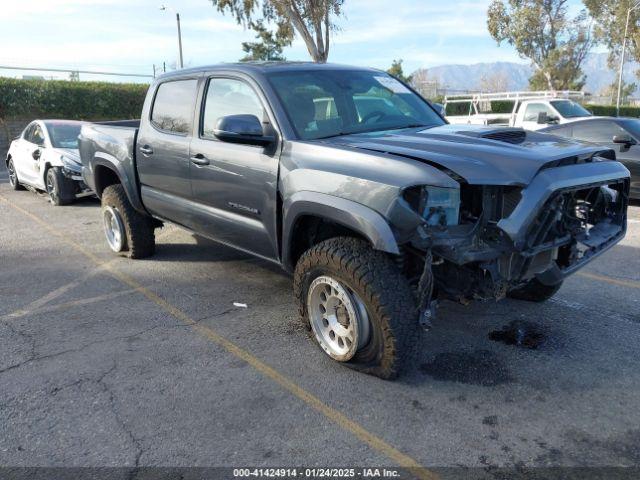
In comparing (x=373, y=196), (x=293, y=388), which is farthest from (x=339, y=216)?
(x=293, y=388)

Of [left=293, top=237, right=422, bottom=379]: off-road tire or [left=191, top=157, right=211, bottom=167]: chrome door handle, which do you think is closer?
[left=293, top=237, right=422, bottom=379]: off-road tire

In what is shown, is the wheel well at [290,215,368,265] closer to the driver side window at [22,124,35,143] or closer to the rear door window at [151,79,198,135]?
the rear door window at [151,79,198,135]

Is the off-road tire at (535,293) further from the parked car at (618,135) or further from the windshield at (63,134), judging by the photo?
the windshield at (63,134)

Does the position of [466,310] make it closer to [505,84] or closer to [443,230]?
[443,230]

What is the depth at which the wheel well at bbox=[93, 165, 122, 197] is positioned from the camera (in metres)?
6.40

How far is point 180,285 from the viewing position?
5.39m

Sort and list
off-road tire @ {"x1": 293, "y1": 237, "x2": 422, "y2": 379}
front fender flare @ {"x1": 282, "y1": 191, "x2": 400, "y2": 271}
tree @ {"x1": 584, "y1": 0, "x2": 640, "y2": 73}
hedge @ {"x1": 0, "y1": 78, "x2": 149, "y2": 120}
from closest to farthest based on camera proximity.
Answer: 1. front fender flare @ {"x1": 282, "y1": 191, "x2": 400, "y2": 271}
2. off-road tire @ {"x1": 293, "y1": 237, "x2": 422, "y2": 379}
3. hedge @ {"x1": 0, "y1": 78, "x2": 149, "y2": 120}
4. tree @ {"x1": 584, "y1": 0, "x2": 640, "y2": 73}

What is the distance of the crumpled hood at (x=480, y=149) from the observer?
3072 millimetres

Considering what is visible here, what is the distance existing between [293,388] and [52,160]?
25.6 feet

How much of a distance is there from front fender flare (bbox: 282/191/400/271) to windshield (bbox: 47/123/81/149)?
Result: 24.8 feet

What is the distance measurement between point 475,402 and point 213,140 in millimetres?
2793

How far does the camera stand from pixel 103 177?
6488 mm

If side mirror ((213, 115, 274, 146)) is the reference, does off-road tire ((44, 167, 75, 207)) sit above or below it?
below

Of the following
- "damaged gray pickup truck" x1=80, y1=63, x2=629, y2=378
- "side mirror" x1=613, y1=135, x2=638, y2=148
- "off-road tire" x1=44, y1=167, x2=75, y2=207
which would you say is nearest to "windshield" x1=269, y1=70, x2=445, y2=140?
"damaged gray pickup truck" x1=80, y1=63, x2=629, y2=378
